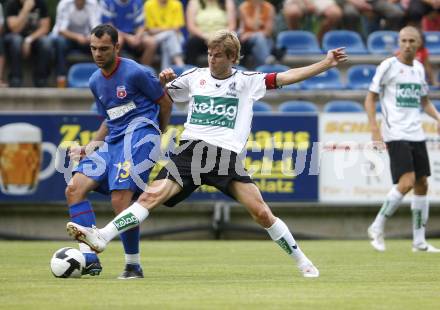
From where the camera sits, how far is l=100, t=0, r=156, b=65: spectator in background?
17.7 meters

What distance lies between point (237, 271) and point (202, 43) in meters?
8.83

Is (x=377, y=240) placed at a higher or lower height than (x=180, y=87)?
lower

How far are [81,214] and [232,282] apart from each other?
4.49 ft

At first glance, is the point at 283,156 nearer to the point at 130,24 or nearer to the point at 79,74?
the point at 130,24

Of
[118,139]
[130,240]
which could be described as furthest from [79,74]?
[130,240]

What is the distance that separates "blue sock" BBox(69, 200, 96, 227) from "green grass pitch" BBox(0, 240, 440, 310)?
0.47 metres

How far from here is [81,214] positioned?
882cm

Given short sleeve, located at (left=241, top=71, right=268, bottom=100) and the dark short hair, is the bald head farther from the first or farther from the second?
the dark short hair

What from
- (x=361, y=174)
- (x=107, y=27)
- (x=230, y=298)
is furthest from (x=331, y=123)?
(x=230, y=298)

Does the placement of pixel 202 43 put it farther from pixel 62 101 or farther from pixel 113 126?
pixel 113 126

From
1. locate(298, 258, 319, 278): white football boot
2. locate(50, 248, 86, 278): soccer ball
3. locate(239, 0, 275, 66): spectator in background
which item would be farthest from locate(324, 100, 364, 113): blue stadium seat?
locate(50, 248, 86, 278): soccer ball

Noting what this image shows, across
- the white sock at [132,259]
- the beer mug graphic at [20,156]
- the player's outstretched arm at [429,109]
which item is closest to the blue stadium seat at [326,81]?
the beer mug graphic at [20,156]

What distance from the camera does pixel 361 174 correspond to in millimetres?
15914

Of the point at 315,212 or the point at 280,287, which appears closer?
the point at 280,287
